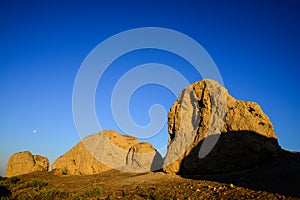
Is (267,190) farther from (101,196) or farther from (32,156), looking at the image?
(32,156)

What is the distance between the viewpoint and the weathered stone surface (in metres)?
17.2

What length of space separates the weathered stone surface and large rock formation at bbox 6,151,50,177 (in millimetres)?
15566

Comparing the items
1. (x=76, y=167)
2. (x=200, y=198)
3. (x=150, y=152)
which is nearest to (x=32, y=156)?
(x=76, y=167)

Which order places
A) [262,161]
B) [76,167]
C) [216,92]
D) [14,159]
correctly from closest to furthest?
[262,161] < [216,92] < [76,167] < [14,159]

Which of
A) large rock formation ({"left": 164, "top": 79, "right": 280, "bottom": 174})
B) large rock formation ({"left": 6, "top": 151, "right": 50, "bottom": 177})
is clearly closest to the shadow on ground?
large rock formation ({"left": 164, "top": 79, "right": 280, "bottom": 174})

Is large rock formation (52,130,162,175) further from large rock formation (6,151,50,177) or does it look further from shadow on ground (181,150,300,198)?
shadow on ground (181,150,300,198)

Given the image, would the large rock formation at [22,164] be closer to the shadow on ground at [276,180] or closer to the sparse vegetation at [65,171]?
the sparse vegetation at [65,171]

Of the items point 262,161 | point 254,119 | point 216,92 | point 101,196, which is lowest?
point 101,196

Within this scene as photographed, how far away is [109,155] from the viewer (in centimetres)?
2047

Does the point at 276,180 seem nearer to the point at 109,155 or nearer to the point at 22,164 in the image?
the point at 109,155

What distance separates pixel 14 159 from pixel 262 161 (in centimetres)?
2762

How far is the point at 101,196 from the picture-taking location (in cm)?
951

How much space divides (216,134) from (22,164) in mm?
24866

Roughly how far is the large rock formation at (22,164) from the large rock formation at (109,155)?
694 cm
